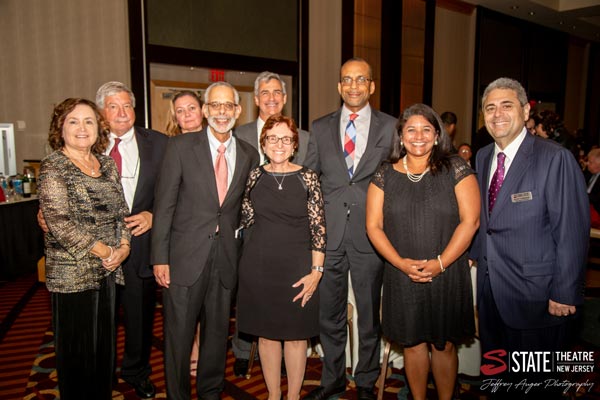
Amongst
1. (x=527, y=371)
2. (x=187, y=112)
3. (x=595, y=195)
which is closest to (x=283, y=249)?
(x=527, y=371)

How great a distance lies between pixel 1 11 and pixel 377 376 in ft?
22.9

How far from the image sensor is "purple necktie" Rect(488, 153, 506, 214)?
229 cm

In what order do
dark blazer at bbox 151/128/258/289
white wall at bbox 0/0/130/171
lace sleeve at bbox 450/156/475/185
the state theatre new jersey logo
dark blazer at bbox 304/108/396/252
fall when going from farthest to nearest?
1. white wall at bbox 0/0/130/171
2. dark blazer at bbox 304/108/396/252
3. dark blazer at bbox 151/128/258/289
4. lace sleeve at bbox 450/156/475/185
5. the state theatre new jersey logo

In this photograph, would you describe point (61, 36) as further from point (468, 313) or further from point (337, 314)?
point (468, 313)

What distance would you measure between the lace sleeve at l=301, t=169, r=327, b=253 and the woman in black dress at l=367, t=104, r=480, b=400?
0.27 m

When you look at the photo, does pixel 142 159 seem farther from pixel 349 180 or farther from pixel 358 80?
pixel 358 80

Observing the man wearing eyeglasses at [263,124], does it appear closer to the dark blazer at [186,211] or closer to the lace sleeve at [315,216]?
the lace sleeve at [315,216]

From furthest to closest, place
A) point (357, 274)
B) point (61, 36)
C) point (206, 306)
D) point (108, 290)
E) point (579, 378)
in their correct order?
1. point (61, 36)
2. point (579, 378)
3. point (357, 274)
4. point (206, 306)
5. point (108, 290)

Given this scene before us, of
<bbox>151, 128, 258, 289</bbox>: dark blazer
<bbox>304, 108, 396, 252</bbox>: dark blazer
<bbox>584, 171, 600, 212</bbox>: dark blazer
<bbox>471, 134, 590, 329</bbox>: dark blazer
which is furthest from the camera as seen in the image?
<bbox>584, 171, 600, 212</bbox>: dark blazer

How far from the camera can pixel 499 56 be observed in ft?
35.3

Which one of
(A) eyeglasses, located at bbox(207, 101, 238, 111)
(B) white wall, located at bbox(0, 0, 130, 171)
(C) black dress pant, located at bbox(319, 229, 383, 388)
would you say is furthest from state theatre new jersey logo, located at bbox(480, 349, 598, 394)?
(B) white wall, located at bbox(0, 0, 130, 171)

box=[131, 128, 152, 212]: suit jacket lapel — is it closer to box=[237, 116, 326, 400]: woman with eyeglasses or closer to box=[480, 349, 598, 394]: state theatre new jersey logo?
box=[237, 116, 326, 400]: woman with eyeglasses

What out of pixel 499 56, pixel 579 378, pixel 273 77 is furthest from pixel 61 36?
pixel 499 56

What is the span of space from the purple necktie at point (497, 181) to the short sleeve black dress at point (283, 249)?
0.89 m
